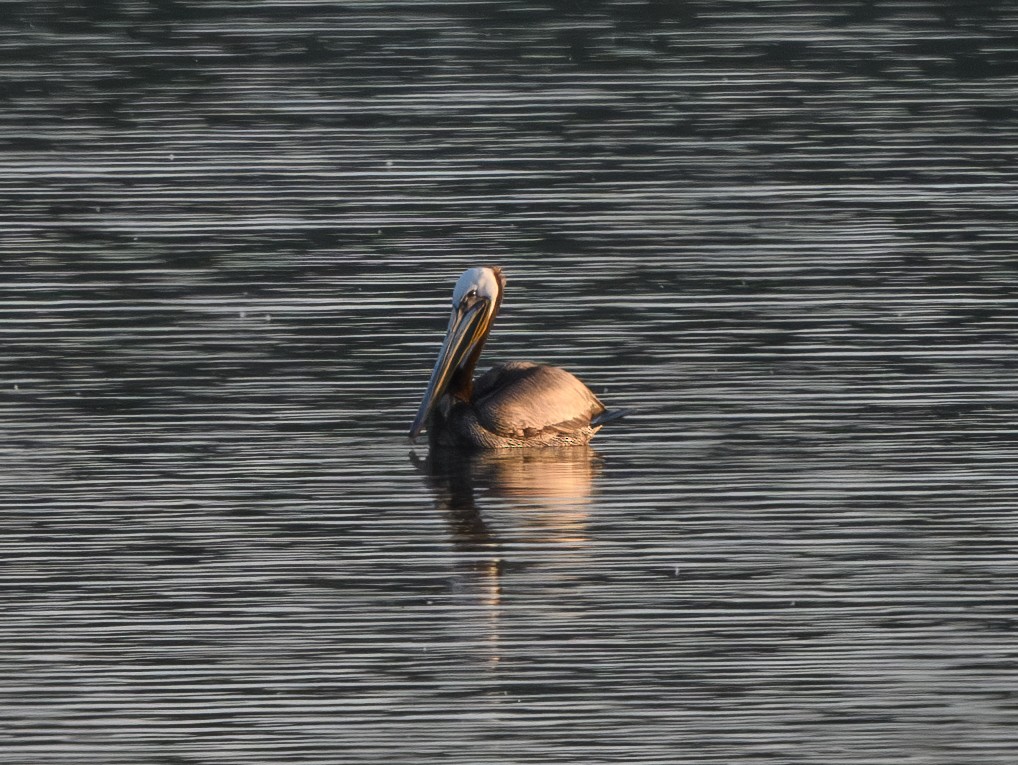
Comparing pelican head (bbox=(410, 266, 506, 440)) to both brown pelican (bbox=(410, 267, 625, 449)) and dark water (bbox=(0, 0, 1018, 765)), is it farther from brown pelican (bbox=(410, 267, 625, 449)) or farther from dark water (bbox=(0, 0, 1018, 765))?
dark water (bbox=(0, 0, 1018, 765))

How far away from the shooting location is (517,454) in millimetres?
13391

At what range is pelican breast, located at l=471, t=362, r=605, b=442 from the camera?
13.2 metres

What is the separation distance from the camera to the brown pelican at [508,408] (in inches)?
522

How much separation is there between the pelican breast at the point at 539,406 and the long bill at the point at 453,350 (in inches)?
9.7

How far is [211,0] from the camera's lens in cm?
3425

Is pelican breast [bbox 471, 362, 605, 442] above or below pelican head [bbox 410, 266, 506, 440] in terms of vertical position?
below

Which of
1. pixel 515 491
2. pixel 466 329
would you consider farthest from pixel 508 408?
pixel 515 491

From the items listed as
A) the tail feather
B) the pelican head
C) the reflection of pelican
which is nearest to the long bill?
the pelican head

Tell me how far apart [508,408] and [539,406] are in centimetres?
16

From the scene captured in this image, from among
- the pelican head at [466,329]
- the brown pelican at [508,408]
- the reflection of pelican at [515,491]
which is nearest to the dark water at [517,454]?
the reflection of pelican at [515,491]

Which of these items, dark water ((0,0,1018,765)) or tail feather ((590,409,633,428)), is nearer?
dark water ((0,0,1018,765))

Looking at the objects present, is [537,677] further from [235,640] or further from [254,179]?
[254,179]

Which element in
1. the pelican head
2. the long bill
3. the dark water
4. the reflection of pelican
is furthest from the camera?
the pelican head

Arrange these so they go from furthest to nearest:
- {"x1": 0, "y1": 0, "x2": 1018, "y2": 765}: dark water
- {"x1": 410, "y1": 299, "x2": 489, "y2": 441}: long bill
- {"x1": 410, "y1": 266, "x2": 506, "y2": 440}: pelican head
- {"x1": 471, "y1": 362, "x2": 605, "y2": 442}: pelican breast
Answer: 1. {"x1": 410, "y1": 266, "x2": 506, "y2": 440}: pelican head
2. {"x1": 410, "y1": 299, "x2": 489, "y2": 441}: long bill
3. {"x1": 471, "y1": 362, "x2": 605, "y2": 442}: pelican breast
4. {"x1": 0, "y1": 0, "x2": 1018, "y2": 765}: dark water
